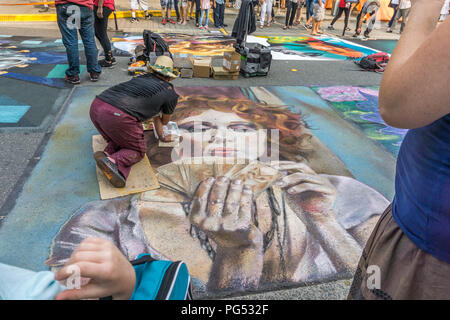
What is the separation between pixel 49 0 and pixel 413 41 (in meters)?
12.4

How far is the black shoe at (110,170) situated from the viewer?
2.39m

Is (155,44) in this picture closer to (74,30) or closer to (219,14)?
(74,30)

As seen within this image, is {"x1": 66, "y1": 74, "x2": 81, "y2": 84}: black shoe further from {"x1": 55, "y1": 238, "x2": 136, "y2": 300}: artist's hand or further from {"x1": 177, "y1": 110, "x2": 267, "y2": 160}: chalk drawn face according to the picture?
{"x1": 55, "y1": 238, "x2": 136, "y2": 300}: artist's hand

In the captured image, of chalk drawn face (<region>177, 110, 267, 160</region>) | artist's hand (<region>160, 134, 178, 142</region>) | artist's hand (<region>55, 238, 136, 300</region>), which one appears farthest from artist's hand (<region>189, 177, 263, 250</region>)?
artist's hand (<region>55, 238, 136, 300</region>)

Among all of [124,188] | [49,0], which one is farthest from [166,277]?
[49,0]

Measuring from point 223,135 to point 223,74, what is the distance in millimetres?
2015

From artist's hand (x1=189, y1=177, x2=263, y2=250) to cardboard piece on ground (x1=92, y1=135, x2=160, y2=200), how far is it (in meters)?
0.44

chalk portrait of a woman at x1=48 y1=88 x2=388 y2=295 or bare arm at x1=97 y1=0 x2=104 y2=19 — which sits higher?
bare arm at x1=97 y1=0 x2=104 y2=19

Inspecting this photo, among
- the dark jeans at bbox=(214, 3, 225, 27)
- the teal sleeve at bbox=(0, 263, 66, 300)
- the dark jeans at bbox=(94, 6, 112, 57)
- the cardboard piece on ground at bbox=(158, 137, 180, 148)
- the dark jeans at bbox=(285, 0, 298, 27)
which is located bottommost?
the cardboard piece on ground at bbox=(158, 137, 180, 148)

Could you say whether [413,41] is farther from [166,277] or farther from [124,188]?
[124,188]

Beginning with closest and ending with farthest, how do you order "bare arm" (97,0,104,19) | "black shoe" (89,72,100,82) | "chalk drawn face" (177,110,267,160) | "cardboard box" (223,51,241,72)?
1. "chalk drawn face" (177,110,267,160)
2. "black shoe" (89,72,100,82)
3. "bare arm" (97,0,104,19)
4. "cardboard box" (223,51,241,72)

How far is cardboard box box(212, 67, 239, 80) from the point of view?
4965mm
